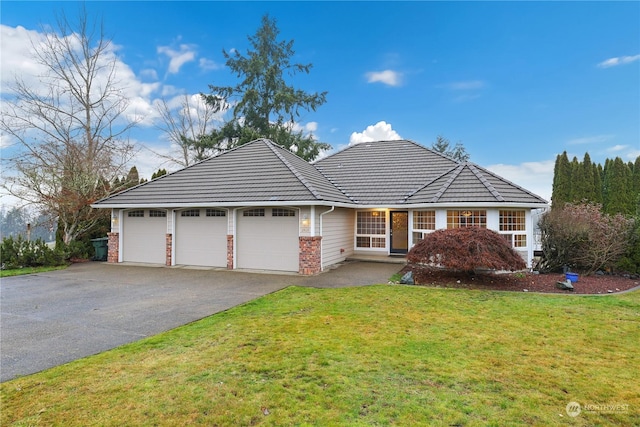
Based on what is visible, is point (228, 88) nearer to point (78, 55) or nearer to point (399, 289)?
point (78, 55)

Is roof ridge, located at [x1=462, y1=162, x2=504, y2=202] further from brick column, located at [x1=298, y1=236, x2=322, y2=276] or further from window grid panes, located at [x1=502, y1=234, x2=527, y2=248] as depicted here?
brick column, located at [x1=298, y1=236, x2=322, y2=276]

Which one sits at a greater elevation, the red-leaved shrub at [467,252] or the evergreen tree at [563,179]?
the evergreen tree at [563,179]

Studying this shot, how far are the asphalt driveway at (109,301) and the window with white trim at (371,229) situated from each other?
5.87 feet

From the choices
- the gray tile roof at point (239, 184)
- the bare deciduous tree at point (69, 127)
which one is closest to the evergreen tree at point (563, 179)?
the gray tile roof at point (239, 184)

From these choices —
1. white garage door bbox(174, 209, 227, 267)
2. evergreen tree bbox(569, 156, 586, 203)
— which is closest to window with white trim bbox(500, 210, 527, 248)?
evergreen tree bbox(569, 156, 586, 203)

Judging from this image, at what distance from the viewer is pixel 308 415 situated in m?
2.86

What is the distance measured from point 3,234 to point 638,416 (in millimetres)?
18761

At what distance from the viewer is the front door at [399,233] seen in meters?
14.3

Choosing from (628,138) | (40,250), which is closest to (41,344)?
(40,250)

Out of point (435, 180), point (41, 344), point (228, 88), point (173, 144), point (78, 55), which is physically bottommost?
point (41, 344)

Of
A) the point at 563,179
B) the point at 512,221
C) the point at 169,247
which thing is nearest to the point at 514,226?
the point at 512,221

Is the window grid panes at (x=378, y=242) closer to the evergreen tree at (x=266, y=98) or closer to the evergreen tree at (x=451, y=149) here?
the evergreen tree at (x=266, y=98)

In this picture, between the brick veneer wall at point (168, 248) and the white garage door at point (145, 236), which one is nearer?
the brick veneer wall at point (168, 248)

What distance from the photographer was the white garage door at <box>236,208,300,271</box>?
11367 millimetres
